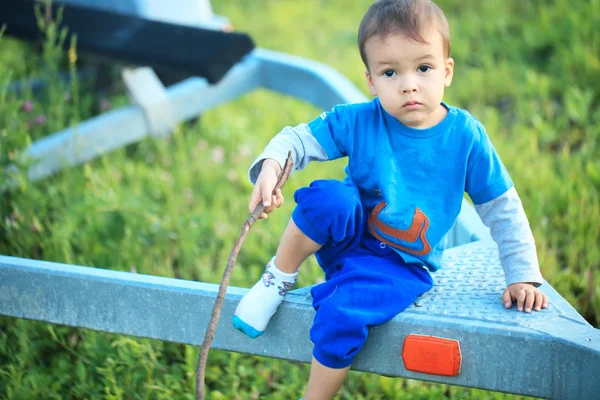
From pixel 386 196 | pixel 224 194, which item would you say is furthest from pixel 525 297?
pixel 224 194

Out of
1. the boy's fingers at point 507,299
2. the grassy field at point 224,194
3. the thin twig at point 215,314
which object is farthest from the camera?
the grassy field at point 224,194

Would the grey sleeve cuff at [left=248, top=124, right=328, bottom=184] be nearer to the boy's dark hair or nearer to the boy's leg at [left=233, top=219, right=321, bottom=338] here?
the boy's leg at [left=233, top=219, right=321, bottom=338]

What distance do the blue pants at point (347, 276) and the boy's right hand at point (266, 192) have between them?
0.12 metres

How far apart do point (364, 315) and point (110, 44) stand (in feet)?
6.62

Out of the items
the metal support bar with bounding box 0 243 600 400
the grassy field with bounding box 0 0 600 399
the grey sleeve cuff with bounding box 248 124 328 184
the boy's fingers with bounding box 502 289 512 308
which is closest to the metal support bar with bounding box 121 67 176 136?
the grassy field with bounding box 0 0 600 399

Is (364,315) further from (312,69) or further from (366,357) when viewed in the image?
(312,69)

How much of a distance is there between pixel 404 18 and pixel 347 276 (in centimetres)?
61

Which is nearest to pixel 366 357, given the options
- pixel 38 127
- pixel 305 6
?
pixel 38 127

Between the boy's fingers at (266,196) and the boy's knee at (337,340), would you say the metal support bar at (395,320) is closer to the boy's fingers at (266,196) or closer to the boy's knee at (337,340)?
the boy's knee at (337,340)

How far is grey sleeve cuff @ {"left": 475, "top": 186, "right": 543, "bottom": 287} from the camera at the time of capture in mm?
1645

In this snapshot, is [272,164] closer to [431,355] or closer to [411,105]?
[411,105]

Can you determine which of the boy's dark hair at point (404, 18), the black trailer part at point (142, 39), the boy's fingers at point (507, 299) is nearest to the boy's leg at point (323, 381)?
the boy's fingers at point (507, 299)

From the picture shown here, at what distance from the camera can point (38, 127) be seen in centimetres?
330

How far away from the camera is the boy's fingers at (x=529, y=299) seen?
1.57 metres
